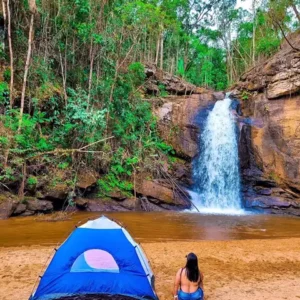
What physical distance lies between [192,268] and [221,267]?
118 inches

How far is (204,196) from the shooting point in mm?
17484

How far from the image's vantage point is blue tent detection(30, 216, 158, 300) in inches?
194

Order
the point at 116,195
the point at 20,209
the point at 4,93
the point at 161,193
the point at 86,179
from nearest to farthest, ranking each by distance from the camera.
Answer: the point at 20,209, the point at 4,93, the point at 86,179, the point at 116,195, the point at 161,193

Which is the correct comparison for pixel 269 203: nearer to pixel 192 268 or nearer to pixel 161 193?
pixel 161 193

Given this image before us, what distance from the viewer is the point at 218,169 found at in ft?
60.0

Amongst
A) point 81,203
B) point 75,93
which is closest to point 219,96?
point 75,93

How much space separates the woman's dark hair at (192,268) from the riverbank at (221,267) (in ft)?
3.51

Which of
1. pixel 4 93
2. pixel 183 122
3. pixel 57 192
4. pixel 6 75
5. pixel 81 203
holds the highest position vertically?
pixel 6 75

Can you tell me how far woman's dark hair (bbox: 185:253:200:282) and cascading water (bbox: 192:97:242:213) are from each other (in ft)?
38.5

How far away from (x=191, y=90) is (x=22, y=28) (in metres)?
14.2

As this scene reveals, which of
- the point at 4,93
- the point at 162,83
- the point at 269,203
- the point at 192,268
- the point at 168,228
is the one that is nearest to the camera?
the point at 192,268

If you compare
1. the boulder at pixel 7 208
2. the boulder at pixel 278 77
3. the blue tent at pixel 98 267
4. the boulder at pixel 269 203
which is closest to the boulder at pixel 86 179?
the boulder at pixel 7 208

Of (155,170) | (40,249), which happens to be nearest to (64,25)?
(155,170)

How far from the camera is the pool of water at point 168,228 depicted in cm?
948
